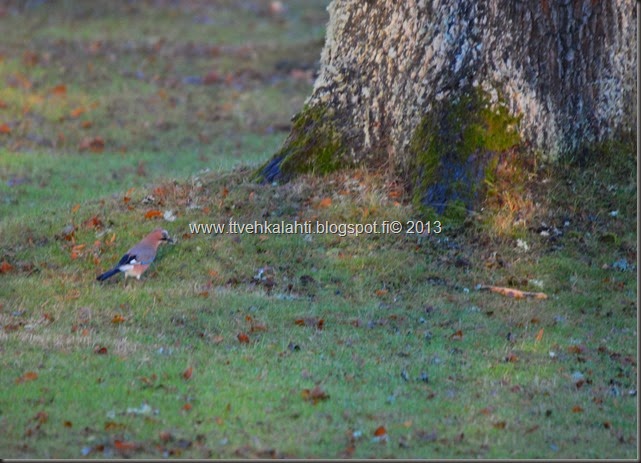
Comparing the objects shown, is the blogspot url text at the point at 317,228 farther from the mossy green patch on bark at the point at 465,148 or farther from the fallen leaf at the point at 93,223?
the fallen leaf at the point at 93,223

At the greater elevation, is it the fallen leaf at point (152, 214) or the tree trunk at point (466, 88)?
the tree trunk at point (466, 88)

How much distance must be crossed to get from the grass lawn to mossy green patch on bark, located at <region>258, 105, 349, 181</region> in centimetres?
17

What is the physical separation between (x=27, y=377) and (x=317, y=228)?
3415 millimetres

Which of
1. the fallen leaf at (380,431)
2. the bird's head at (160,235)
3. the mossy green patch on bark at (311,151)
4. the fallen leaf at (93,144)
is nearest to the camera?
the fallen leaf at (380,431)

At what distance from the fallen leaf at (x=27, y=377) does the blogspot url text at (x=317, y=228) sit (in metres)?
2.84

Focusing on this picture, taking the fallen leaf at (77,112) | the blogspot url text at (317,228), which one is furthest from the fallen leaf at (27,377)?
the fallen leaf at (77,112)

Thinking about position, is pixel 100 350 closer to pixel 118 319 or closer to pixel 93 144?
pixel 118 319

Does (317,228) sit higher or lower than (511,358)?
higher

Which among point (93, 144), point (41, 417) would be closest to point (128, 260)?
point (41, 417)

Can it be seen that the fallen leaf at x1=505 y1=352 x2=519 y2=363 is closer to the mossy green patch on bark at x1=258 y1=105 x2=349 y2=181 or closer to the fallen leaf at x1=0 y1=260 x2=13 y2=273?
the mossy green patch on bark at x1=258 y1=105 x2=349 y2=181

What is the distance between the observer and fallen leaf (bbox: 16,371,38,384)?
6641 millimetres

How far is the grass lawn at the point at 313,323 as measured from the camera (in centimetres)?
607

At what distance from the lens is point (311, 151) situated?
10.1 meters

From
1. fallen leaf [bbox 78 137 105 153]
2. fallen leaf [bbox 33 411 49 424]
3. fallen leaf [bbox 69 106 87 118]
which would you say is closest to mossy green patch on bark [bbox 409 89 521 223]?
fallen leaf [bbox 33 411 49 424]
